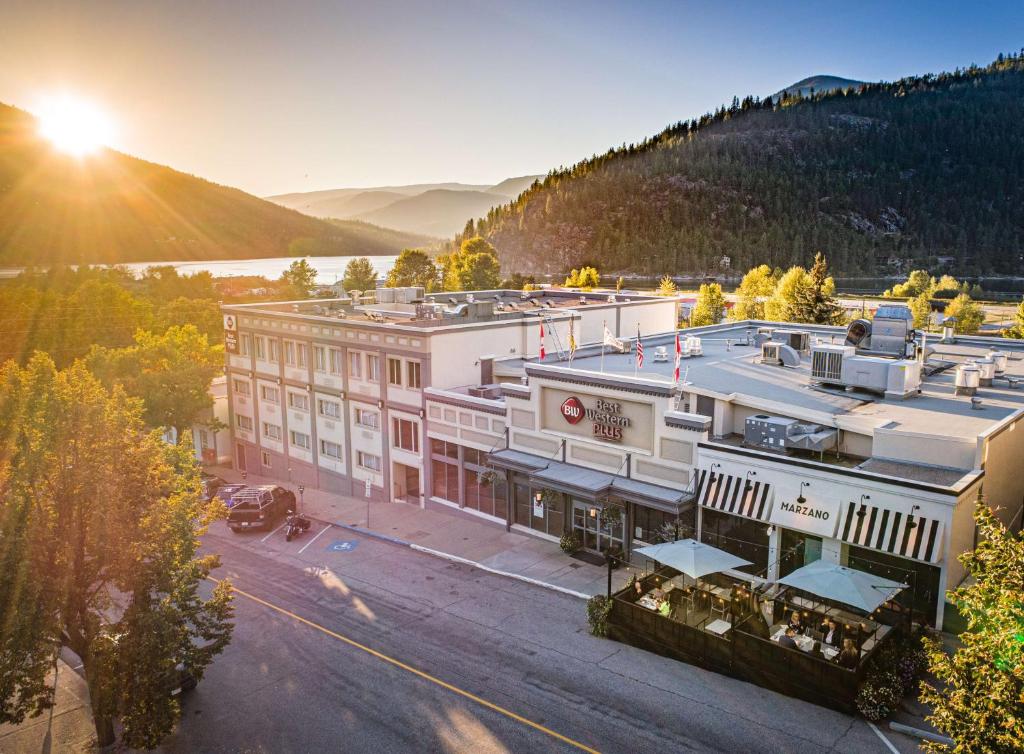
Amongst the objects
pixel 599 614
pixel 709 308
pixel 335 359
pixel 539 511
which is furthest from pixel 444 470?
pixel 709 308


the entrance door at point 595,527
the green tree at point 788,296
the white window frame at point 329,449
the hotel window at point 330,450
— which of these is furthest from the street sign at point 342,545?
the green tree at point 788,296

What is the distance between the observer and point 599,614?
23.9m

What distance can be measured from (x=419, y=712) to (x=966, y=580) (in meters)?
17.4

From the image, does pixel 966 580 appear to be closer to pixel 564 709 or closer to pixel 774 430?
pixel 774 430

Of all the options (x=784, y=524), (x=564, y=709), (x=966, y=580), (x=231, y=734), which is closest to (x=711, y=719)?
(x=564, y=709)

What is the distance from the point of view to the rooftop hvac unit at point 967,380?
97.0 feet

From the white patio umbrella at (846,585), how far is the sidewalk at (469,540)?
839 centimetres

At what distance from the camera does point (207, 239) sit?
545 feet

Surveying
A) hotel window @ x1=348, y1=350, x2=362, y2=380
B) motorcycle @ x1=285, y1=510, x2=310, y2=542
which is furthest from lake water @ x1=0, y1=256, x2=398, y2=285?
motorcycle @ x1=285, y1=510, x2=310, y2=542

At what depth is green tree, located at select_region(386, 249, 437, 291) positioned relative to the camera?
11894 centimetres

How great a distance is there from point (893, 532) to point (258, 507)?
28820 millimetres

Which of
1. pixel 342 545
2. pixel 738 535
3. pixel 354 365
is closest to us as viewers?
pixel 738 535

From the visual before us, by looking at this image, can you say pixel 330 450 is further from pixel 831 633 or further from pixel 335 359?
pixel 831 633

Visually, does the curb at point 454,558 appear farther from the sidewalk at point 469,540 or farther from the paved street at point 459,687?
the paved street at point 459,687
